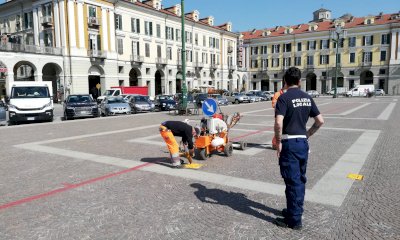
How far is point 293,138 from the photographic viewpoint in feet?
12.1

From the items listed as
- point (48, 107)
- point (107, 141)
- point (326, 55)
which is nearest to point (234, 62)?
point (326, 55)

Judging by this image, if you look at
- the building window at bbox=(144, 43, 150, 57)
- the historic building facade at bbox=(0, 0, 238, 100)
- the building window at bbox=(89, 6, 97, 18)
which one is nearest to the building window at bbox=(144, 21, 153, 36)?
the historic building facade at bbox=(0, 0, 238, 100)

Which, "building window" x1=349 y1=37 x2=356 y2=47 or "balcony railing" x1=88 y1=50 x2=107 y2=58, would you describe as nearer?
"balcony railing" x1=88 y1=50 x2=107 y2=58

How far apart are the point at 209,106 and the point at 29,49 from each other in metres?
36.0

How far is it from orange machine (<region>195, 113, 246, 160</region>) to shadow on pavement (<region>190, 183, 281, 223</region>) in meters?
1.85

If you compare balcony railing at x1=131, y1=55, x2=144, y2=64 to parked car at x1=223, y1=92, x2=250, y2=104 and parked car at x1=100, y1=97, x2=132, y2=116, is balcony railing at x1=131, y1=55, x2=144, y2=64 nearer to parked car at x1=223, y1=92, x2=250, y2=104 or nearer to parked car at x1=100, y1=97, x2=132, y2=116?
parked car at x1=223, y1=92, x2=250, y2=104

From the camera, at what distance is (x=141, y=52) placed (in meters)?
48.2

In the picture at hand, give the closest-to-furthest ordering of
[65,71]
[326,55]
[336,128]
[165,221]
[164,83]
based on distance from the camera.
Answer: [165,221] → [336,128] → [65,71] → [164,83] → [326,55]

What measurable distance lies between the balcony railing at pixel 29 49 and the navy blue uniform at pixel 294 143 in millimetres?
38133

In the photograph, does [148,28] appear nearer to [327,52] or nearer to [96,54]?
[96,54]

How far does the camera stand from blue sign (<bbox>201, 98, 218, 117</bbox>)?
7285mm

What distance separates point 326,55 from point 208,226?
72.4 metres

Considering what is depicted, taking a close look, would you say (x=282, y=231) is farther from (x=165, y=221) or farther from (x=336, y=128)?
(x=336, y=128)

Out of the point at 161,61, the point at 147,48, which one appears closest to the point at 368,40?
the point at 161,61
